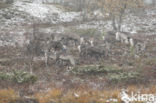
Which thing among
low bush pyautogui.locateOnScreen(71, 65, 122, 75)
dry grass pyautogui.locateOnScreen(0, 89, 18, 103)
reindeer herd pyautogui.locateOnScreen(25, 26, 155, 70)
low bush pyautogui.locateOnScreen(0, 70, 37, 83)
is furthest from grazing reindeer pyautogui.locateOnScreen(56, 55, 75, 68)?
dry grass pyautogui.locateOnScreen(0, 89, 18, 103)

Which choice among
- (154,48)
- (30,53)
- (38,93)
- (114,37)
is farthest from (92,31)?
(38,93)

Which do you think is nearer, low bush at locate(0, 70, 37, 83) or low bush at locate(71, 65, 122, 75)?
low bush at locate(0, 70, 37, 83)

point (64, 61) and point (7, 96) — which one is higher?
point (7, 96)

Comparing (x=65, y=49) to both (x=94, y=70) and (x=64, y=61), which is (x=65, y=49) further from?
(x=94, y=70)

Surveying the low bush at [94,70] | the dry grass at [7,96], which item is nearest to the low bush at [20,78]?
the dry grass at [7,96]

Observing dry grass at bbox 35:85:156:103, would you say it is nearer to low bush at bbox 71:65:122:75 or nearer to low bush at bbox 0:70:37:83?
low bush at bbox 0:70:37:83

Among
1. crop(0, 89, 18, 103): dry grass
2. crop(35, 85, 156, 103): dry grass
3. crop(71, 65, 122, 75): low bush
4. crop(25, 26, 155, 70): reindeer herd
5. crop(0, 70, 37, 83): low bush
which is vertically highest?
crop(0, 89, 18, 103): dry grass

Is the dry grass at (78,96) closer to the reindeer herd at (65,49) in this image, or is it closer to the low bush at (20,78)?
the low bush at (20,78)

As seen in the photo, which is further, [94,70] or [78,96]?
[94,70]

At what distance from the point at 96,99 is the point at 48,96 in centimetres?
176

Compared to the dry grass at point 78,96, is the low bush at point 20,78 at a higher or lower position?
lower

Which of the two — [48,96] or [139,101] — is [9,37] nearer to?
[48,96]

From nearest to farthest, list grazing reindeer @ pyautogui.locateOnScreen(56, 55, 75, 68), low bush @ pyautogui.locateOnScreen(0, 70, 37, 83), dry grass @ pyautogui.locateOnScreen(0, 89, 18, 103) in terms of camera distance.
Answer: dry grass @ pyautogui.locateOnScreen(0, 89, 18, 103) < low bush @ pyautogui.locateOnScreen(0, 70, 37, 83) < grazing reindeer @ pyautogui.locateOnScreen(56, 55, 75, 68)

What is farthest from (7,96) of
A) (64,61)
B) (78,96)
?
(64,61)
